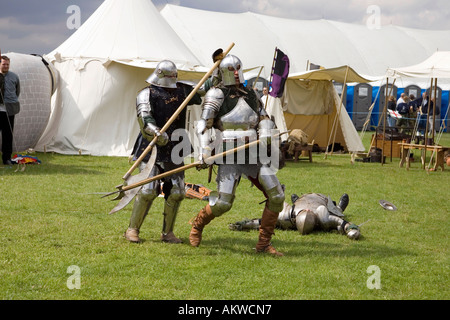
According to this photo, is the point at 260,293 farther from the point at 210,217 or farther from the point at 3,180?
the point at 3,180

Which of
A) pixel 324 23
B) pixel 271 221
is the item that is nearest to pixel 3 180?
pixel 271 221

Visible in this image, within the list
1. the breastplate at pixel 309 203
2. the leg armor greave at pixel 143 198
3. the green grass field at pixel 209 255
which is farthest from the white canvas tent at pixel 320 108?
the leg armor greave at pixel 143 198

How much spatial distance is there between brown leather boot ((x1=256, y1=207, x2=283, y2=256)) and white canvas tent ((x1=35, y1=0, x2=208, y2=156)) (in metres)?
8.40

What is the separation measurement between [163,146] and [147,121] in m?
0.29

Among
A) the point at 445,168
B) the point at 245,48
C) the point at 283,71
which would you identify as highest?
the point at 245,48

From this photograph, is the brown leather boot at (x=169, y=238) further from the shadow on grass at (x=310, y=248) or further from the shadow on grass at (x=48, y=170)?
the shadow on grass at (x=48, y=170)

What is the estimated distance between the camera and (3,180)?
30.5ft

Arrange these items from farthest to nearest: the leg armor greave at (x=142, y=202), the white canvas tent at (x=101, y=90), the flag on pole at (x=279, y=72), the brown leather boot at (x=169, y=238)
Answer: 1. the white canvas tent at (x=101, y=90)
2. the flag on pole at (x=279, y=72)
3. the brown leather boot at (x=169, y=238)
4. the leg armor greave at (x=142, y=202)

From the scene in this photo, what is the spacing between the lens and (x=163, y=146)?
574cm

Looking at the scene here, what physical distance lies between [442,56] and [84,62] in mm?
7830

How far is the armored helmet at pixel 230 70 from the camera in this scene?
17.6 ft

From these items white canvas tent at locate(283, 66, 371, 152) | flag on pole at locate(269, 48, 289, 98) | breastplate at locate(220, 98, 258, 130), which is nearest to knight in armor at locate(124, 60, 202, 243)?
breastplate at locate(220, 98, 258, 130)

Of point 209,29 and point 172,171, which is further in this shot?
point 209,29

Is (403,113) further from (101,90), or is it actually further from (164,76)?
(164,76)
